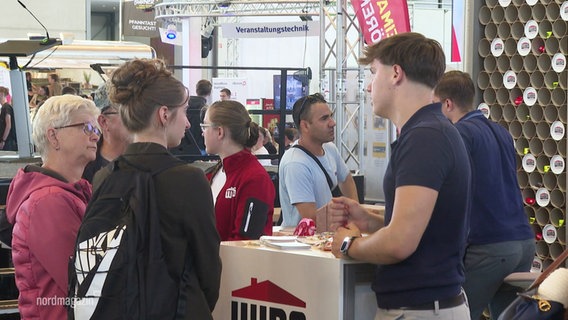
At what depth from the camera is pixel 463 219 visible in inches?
102

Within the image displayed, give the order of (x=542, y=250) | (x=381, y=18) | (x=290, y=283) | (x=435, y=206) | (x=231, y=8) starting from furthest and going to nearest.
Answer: (x=231, y=8), (x=381, y=18), (x=542, y=250), (x=290, y=283), (x=435, y=206)

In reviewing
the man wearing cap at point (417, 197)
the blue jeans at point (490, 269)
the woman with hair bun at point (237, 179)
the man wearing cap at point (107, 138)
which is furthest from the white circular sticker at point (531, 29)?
the man wearing cap at point (417, 197)

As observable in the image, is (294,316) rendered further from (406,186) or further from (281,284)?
(406,186)

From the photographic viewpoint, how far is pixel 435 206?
254 cm

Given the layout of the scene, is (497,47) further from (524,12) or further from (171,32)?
(171,32)

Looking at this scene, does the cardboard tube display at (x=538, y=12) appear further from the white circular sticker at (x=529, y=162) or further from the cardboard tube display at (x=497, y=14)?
the white circular sticker at (x=529, y=162)

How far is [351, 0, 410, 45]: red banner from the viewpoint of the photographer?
29.8 feet

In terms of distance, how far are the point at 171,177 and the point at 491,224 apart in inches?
67.9

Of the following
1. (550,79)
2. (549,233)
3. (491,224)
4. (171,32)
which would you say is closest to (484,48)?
(550,79)

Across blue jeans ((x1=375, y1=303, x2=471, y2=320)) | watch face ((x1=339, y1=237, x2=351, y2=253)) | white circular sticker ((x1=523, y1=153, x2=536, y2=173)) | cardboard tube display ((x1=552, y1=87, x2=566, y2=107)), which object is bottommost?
blue jeans ((x1=375, y1=303, x2=471, y2=320))

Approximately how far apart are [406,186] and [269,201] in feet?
4.58

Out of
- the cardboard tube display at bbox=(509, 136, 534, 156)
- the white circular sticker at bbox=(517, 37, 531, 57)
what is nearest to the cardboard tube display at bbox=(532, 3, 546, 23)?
the white circular sticker at bbox=(517, 37, 531, 57)

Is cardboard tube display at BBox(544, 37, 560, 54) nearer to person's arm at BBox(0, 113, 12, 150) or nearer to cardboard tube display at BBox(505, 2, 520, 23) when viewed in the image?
cardboard tube display at BBox(505, 2, 520, 23)

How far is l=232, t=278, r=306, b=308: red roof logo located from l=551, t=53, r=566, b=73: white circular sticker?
108 inches
